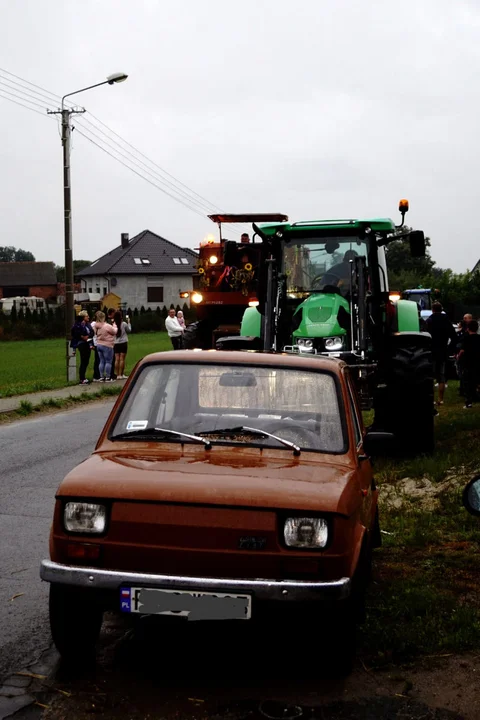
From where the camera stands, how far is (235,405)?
601 centimetres

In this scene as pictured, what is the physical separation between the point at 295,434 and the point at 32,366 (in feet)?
112

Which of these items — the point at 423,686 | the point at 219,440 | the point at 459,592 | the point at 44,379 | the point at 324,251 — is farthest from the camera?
the point at 44,379

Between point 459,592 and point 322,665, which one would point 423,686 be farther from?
point 459,592

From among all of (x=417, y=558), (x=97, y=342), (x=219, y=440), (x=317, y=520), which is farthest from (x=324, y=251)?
(x=97, y=342)

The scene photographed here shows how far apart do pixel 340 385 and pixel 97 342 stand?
20.5 meters

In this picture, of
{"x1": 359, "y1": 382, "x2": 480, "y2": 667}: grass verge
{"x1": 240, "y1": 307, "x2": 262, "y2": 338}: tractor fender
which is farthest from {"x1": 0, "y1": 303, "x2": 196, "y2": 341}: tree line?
{"x1": 359, "y1": 382, "x2": 480, "y2": 667}: grass verge

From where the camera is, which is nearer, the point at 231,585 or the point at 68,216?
the point at 231,585

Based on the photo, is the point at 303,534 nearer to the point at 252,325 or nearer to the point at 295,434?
the point at 295,434

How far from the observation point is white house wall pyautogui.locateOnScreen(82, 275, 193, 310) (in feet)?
374

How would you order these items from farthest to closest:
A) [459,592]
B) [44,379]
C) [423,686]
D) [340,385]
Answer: [44,379]
[459,592]
[340,385]
[423,686]

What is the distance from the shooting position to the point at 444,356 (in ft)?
66.4

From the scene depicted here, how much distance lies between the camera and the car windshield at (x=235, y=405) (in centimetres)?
579

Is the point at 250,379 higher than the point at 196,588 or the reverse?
higher

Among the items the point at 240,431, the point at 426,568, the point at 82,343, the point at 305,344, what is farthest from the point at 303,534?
the point at 82,343
